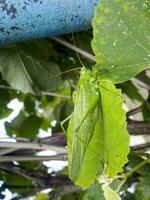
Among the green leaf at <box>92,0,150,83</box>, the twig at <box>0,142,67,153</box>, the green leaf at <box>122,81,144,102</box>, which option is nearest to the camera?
the green leaf at <box>92,0,150,83</box>

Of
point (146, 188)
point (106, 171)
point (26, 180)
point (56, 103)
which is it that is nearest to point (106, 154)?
point (106, 171)

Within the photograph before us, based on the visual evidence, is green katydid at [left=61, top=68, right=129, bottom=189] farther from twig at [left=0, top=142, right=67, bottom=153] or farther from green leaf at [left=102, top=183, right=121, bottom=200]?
twig at [left=0, top=142, right=67, bottom=153]

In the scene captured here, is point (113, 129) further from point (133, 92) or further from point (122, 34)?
point (133, 92)

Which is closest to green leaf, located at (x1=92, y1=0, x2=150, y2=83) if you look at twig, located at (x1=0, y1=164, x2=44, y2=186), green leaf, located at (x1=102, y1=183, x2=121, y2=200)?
green leaf, located at (x1=102, y1=183, x2=121, y2=200)

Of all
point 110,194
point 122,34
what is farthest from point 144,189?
point 122,34

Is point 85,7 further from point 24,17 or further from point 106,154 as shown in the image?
point 106,154
